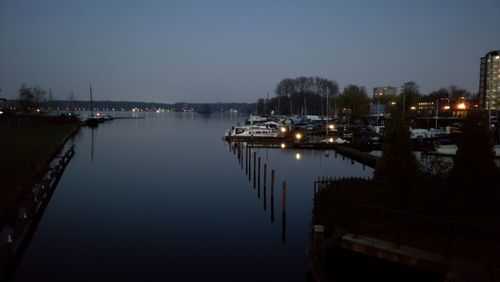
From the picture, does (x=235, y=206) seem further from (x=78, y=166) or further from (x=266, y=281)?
(x=78, y=166)

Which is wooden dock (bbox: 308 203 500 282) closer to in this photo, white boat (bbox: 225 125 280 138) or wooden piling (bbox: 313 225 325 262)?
wooden piling (bbox: 313 225 325 262)

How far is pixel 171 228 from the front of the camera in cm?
2080

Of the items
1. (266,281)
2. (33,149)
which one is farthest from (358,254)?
(33,149)

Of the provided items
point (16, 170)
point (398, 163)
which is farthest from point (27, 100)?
point (398, 163)

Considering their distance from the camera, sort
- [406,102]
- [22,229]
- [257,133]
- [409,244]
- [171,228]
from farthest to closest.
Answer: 1. [406,102]
2. [257,133]
3. [171,228]
4. [22,229]
5. [409,244]

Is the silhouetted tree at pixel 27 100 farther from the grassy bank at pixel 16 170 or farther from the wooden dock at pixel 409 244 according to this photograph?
the wooden dock at pixel 409 244

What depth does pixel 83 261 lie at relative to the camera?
16328mm

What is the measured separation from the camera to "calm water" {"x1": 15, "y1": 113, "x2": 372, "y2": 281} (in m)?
15.8

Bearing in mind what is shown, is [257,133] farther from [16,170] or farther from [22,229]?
[22,229]

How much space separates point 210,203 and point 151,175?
12094 mm

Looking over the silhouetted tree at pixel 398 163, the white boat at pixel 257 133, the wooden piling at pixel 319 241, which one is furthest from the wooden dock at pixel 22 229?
the white boat at pixel 257 133

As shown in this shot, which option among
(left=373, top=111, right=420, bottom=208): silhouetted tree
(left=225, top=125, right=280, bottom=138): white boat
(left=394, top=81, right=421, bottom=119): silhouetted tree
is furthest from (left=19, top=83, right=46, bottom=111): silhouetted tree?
(left=373, top=111, right=420, bottom=208): silhouetted tree

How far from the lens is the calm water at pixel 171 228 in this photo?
621 inches

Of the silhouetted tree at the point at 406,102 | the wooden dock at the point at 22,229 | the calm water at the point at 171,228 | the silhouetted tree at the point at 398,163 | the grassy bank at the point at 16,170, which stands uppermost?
the silhouetted tree at the point at 406,102
